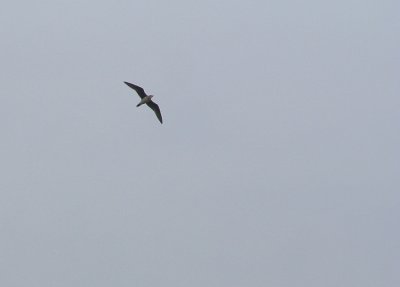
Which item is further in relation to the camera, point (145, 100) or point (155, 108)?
point (155, 108)

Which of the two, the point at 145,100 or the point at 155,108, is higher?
the point at 155,108

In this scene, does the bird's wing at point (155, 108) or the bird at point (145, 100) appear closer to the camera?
the bird at point (145, 100)

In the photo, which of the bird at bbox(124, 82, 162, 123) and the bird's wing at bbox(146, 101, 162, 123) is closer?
the bird at bbox(124, 82, 162, 123)

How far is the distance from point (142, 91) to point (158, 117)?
3.95 metres

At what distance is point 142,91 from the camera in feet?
339

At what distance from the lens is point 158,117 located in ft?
346
